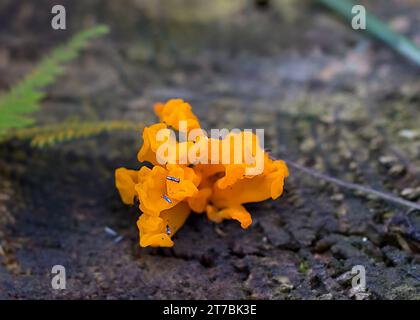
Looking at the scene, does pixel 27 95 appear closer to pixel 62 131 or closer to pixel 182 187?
pixel 62 131

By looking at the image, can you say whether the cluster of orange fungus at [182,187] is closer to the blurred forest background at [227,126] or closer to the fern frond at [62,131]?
the blurred forest background at [227,126]

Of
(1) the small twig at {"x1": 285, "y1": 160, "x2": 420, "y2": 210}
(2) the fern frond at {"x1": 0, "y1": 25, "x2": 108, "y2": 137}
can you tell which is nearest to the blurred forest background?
(1) the small twig at {"x1": 285, "y1": 160, "x2": 420, "y2": 210}

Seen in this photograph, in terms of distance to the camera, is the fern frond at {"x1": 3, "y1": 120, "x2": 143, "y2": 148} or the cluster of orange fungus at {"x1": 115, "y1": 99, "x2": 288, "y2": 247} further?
the fern frond at {"x1": 3, "y1": 120, "x2": 143, "y2": 148}

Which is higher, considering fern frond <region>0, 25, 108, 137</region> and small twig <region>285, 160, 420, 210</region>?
fern frond <region>0, 25, 108, 137</region>

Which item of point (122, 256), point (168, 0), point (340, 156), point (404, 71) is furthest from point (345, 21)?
point (122, 256)

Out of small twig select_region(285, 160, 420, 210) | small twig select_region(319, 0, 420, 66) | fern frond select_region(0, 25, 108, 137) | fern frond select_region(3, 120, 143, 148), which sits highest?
small twig select_region(319, 0, 420, 66)

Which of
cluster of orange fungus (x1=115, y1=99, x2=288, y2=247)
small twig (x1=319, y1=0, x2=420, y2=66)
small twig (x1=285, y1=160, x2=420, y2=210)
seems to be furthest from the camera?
small twig (x1=319, y1=0, x2=420, y2=66)

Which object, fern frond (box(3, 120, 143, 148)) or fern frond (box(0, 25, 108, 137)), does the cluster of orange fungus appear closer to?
fern frond (box(3, 120, 143, 148))

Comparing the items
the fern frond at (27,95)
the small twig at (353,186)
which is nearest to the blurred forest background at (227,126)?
the small twig at (353,186)

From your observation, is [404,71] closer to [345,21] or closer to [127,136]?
[345,21]
